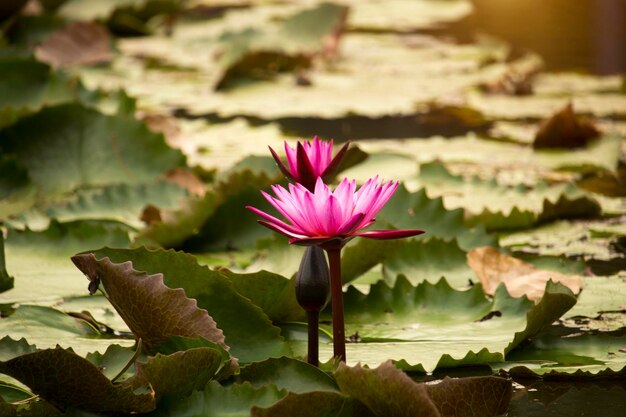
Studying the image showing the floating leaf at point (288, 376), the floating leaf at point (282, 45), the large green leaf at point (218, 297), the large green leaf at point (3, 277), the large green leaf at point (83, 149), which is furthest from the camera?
the floating leaf at point (282, 45)

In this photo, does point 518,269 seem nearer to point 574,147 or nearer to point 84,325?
point 84,325

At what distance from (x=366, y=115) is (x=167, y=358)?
189cm

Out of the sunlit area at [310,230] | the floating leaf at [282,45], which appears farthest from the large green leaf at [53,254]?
the floating leaf at [282,45]

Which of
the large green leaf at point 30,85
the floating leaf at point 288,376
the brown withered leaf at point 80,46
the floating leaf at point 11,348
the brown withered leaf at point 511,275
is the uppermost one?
the brown withered leaf at point 80,46

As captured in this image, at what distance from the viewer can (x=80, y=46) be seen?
11.7 ft

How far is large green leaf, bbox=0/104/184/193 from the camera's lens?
6.63ft

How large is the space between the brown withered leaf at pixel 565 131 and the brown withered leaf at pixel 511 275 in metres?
0.92

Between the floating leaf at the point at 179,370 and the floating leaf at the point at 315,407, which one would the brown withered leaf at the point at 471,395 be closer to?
the floating leaf at the point at 315,407

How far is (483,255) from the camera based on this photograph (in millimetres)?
1525

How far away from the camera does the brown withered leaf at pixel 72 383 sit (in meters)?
0.98

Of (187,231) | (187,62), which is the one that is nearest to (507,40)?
(187,62)

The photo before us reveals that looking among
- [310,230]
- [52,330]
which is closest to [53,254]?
[52,330]

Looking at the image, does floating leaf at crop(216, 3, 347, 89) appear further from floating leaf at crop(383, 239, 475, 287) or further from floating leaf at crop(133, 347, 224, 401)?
floating leaf at crop(133, 347, 224, 401)

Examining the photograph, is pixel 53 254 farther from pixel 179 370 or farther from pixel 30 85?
pixel 30 85
